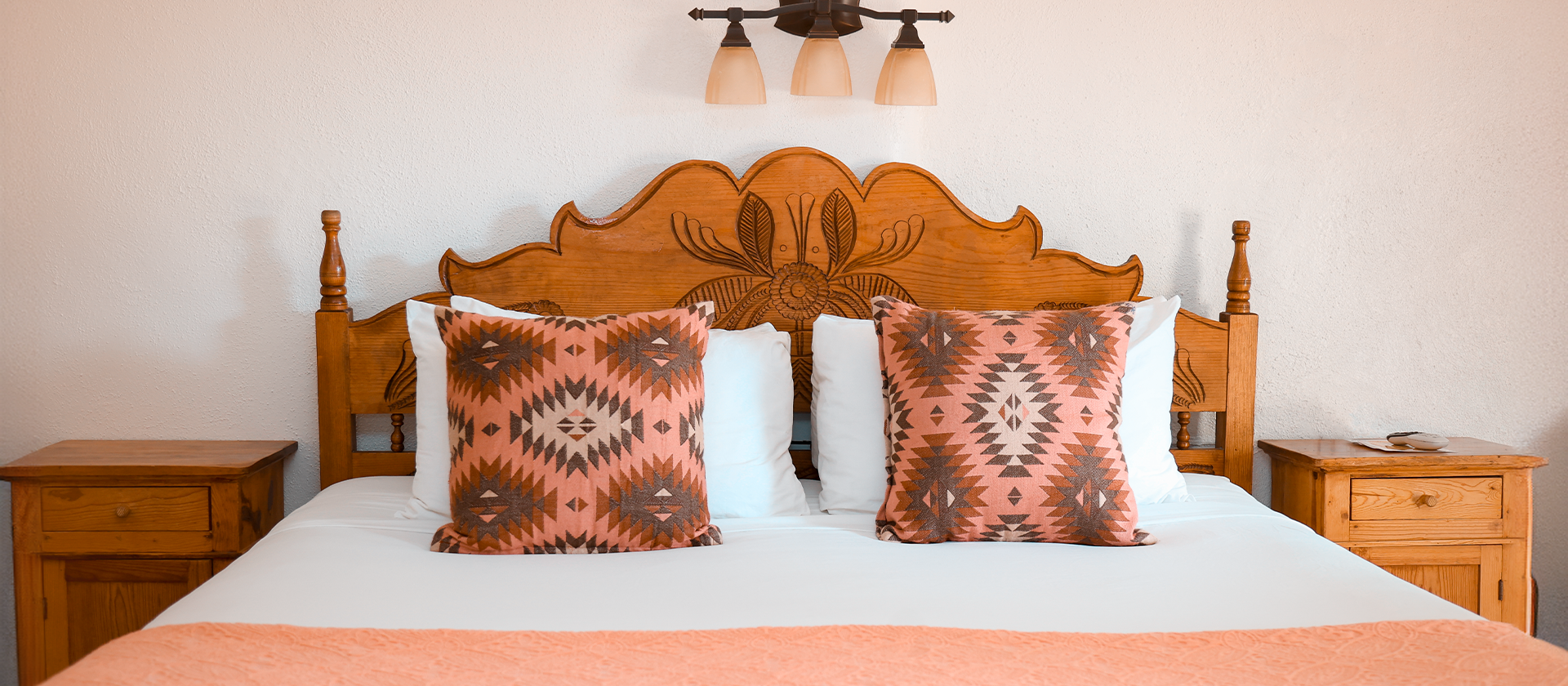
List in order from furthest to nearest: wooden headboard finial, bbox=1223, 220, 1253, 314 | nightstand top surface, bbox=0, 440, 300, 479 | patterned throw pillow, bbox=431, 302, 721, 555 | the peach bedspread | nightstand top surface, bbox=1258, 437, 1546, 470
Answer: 1. wooden headboard finial, bbox=1223, 220, 1253, 314
2. nightstand top surface, bbox=1258, 437, 1546, 470
3. nightstand top surface, bbox=0, 440, 300, 479
4. patterned throw pillow, bbox=431, 302, 721, 555
5. the peach bedspread

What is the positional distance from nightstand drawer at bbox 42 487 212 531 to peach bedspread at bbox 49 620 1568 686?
86cm

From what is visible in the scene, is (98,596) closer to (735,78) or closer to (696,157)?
(696,157)

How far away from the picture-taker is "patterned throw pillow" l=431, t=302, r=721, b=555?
1517 mm

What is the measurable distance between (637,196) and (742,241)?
249 millimetres

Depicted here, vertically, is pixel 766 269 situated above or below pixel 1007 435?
above

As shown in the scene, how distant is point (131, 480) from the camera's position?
1857 millimetres

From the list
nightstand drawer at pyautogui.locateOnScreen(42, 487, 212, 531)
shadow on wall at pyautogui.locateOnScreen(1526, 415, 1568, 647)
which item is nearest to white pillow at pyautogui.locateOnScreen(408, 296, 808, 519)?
nightstand drawer at pyautogui.locateOnScreen(42, 487, 212, 531)

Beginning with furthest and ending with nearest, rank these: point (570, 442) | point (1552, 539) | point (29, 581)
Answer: point (1552, 539) < point (29, 581) < point (570, 442)

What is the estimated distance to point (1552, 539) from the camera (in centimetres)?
236

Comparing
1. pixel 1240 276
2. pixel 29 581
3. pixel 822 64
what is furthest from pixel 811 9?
pixel 29 581

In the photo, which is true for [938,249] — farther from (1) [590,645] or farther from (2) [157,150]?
(2) [157,150]

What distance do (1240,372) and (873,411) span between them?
92 cm

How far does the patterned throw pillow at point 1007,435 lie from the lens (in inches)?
61.7

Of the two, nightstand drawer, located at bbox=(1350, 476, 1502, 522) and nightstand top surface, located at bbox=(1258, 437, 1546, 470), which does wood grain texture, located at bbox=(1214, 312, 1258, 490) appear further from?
nightstand drawer, located at bbox=(1350, 476, 1502, 522)
